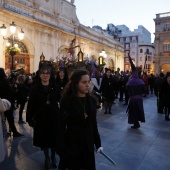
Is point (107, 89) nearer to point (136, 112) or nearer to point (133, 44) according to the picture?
point (136, 112)

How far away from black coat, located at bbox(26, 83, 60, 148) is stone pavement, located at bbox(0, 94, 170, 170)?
1.88ft

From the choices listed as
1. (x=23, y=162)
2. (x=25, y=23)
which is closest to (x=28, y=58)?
(x=25, y=23)

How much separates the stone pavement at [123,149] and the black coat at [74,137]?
59.0 inches

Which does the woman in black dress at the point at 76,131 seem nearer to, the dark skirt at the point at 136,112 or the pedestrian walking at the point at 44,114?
the pedestrian walking at the point at 44,114

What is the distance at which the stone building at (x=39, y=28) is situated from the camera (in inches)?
771

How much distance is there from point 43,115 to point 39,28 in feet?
66.7

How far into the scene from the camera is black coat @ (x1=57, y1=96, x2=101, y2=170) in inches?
109

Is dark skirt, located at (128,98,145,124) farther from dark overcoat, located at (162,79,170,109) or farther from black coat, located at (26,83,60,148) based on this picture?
black coat, located at (26,83,60,148)

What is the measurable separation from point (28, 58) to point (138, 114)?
667 inches

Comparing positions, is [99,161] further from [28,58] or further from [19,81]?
[28,58]

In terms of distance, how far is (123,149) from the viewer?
516 cm

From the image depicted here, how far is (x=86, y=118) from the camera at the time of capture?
2.84 m

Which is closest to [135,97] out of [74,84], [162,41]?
[74,84]

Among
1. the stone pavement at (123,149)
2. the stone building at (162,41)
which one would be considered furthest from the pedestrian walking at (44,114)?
the stone building at (162,41)
